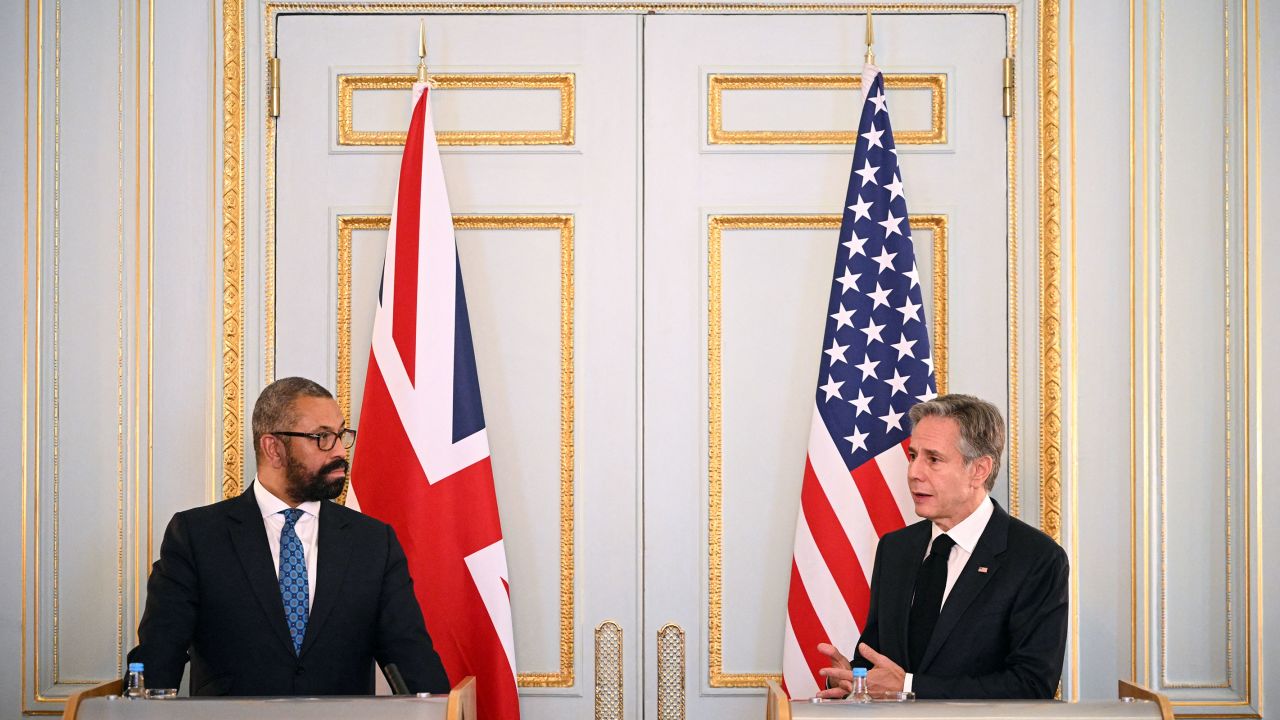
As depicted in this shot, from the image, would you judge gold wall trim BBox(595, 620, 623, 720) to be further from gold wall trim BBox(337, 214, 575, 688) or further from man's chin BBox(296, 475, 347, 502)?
man's chin BBox(296, 475, 347, 502)

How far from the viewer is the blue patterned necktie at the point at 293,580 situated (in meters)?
3.46

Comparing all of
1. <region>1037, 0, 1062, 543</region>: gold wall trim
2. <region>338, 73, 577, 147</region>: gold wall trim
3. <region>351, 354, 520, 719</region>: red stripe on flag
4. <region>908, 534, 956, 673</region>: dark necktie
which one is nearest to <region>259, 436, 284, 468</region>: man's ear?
<region>351, 354, 520, 719</region>: red stripe on flag

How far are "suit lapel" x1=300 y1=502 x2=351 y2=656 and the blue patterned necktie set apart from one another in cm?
3

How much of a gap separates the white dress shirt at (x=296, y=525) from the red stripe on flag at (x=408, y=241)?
0.63 metres

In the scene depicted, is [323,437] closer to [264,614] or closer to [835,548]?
[264,614]

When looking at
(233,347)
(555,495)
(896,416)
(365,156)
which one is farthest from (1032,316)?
(233,347)

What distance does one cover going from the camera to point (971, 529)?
11.3ft

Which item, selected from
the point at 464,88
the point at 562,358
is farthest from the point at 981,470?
the point at 464,88

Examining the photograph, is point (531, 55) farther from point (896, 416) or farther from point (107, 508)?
point (107, 508)

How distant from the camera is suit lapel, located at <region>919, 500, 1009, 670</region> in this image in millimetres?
3328

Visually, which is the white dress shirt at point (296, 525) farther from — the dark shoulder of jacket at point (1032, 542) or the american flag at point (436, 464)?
the dark shoulder of jacket at point (1032, 542)

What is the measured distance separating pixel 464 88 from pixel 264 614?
1882mm

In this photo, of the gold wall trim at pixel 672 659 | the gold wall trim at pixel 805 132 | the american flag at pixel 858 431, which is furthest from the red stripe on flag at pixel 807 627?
the gold wall trim at pixel 805 132

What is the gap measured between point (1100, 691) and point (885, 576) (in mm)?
1160
